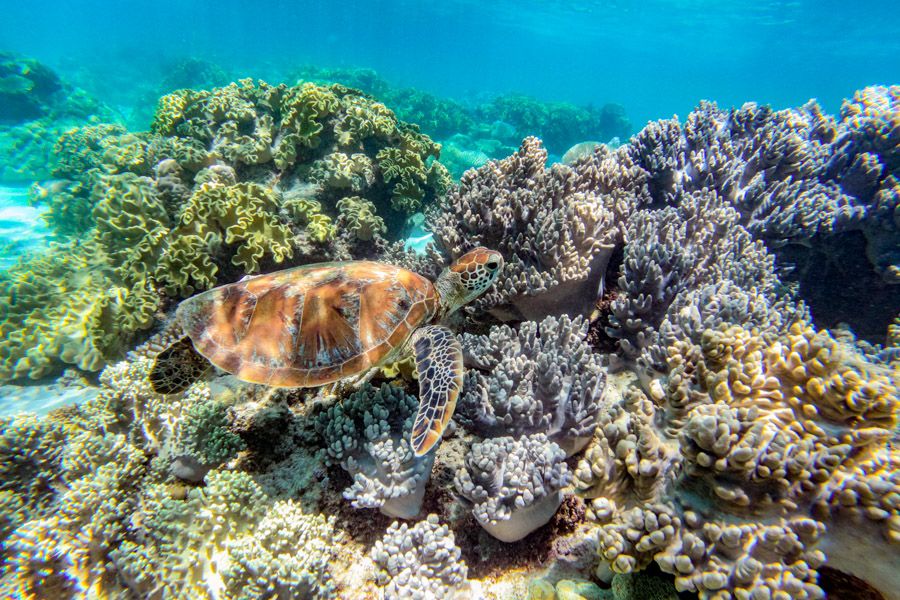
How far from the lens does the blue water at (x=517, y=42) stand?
4353cm

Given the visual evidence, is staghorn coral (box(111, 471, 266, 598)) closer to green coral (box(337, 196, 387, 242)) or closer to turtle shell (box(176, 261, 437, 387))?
turtle shell (box(176, 261, 437, 387))

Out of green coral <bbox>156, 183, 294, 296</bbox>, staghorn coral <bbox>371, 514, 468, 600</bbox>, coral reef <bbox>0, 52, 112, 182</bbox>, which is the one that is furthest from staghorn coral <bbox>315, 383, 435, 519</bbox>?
coral reef <bbox>0, 52, 112, 182</bbox>

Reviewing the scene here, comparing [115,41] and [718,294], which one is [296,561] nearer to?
[718,294]

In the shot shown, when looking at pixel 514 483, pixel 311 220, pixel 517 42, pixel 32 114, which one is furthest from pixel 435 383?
pixel 517 42

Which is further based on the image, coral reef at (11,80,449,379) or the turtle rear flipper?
coral reef at (11,80,449,379)

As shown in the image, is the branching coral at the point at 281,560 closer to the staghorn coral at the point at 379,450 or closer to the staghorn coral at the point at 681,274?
the staghorn coral at the point at 379,450

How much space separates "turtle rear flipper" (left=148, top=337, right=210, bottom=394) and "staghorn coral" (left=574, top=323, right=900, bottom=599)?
3.66 m

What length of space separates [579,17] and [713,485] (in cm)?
7930

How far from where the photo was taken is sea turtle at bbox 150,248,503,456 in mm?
3141

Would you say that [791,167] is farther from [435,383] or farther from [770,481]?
[435,383]

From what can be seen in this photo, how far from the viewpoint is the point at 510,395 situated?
2.98m

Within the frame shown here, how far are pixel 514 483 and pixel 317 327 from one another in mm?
2046

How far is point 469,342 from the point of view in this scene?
137 inches

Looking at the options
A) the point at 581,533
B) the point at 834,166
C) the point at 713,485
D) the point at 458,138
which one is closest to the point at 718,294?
the point at 713,485
